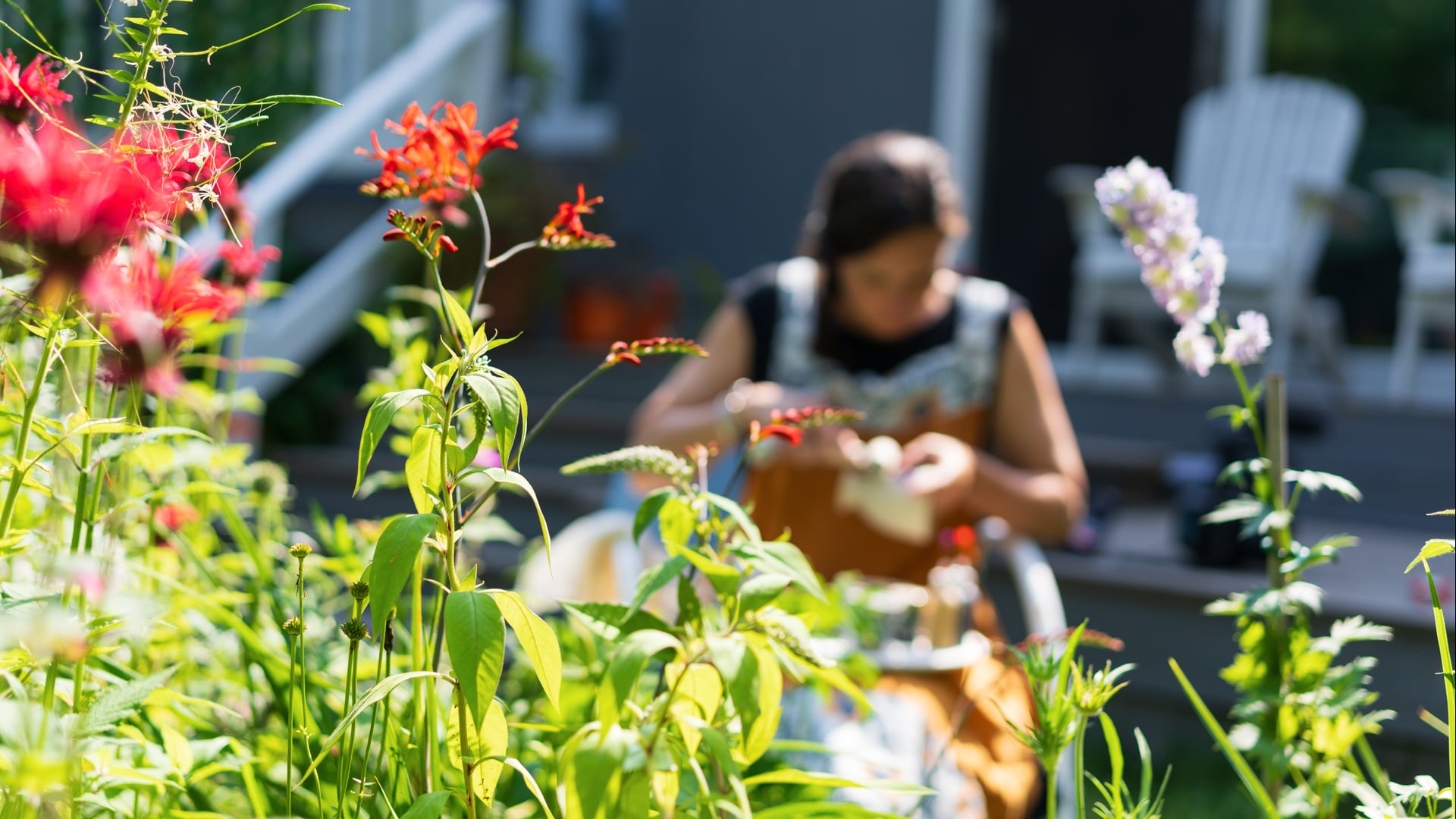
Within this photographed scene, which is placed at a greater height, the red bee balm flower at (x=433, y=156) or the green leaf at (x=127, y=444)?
the red bee balm flower at (x=433, y=156)

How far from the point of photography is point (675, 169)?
5738mm

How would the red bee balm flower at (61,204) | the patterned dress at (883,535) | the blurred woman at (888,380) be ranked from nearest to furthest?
the red bee balm flower at (61,204), the patterned dress at (883,535), the blurred woman at (888,380)

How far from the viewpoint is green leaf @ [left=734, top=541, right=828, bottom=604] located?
1.57ft

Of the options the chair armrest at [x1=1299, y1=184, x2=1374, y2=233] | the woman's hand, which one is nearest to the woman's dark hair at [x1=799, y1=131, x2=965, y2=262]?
the woman's hand

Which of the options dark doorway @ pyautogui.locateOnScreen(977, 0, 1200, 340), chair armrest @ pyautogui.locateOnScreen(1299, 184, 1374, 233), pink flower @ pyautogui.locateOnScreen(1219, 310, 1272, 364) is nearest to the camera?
pink flower @ pyautogui.locateOnScreen(1219, 310, 1272, 364)

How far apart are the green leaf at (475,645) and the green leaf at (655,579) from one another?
83 mm

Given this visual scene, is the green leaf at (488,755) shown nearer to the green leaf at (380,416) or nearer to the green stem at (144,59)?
the green leaf at (380,416)

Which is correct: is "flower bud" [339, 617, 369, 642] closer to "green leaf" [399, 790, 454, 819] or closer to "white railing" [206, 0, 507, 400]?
"green leaf" [399, 790, 454, 819]

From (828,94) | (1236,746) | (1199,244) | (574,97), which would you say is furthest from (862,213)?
(574,97)

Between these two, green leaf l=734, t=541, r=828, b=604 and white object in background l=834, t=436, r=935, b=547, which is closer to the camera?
green leaf l=734, t=541, r=828, b=604

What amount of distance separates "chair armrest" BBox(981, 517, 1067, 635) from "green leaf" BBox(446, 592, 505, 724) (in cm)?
113

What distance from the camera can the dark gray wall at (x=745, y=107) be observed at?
5.20 meters

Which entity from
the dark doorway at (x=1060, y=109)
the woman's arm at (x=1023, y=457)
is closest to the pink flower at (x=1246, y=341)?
the woman's arm at (x=1023, y=457)

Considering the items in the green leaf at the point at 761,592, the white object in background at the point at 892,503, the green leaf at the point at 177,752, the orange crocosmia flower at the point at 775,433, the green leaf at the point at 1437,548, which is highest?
the orange crocosmia flower at the point at 775,433
